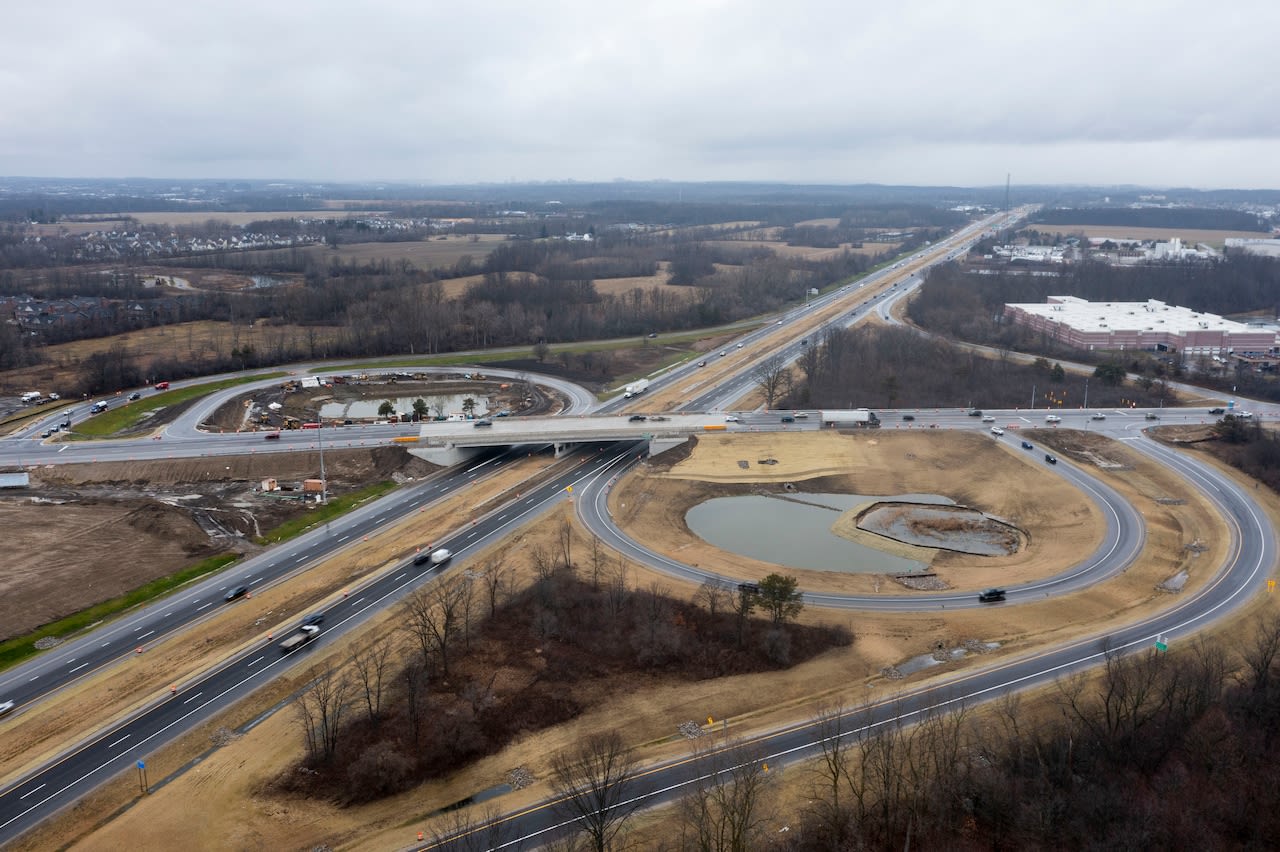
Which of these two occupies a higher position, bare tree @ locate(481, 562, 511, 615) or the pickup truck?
bare tree @ locate(481, 562, 511, 615)

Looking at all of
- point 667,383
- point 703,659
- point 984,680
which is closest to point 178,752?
point 703,659

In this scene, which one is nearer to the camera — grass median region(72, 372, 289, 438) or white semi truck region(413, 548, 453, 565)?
white semi truck region(413, 548, 453, 565)

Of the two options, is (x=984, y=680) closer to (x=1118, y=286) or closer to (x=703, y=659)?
(x=703, y=659)

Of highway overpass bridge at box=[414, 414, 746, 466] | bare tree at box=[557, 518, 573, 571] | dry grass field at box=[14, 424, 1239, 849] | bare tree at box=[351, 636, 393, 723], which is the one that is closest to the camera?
dry grass field at box=[14, 424, 1239, 849]

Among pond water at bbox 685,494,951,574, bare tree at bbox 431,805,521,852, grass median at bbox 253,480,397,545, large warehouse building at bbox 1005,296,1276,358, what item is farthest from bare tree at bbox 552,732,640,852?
large warehouse building at bbox 1005,296,1276,358

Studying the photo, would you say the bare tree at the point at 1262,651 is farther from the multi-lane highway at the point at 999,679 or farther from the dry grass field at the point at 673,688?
the dry grass field at the point at 673,688

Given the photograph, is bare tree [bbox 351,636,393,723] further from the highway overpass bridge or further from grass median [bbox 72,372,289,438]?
grass median [bbox 72,372,289,438]
